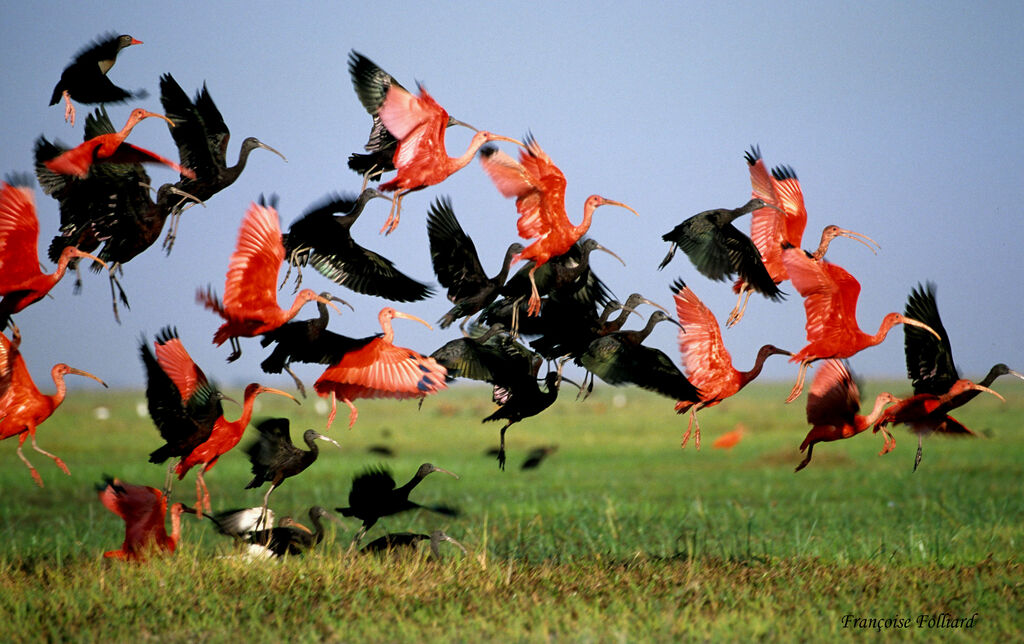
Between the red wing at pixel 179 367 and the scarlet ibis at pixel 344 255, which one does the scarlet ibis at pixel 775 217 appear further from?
the red wing at pixel 179 367

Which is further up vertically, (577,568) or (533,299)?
(533,299)

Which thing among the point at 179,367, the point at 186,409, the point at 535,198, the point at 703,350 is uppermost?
the point at 535,198

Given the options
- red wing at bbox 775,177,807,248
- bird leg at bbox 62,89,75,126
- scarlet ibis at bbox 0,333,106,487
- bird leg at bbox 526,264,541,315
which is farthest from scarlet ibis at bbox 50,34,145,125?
red wing at bbox 775,177,807,248

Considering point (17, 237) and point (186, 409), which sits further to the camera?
point (186, 409)

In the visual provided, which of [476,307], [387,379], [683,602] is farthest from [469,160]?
[683,602]

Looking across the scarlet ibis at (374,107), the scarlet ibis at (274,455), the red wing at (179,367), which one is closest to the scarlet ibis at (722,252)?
the scarlet ibis at (374,107)

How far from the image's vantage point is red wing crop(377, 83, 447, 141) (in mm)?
4473

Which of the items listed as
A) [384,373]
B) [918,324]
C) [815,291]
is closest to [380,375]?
[384,373]

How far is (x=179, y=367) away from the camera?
4852 mm

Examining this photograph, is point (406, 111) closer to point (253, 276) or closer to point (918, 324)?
point (253, 276)

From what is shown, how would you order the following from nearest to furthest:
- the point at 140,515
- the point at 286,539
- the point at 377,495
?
1. the point at 377,495
2. the point at 140,515
3. the point at 286,539

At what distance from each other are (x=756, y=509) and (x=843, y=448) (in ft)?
27.3

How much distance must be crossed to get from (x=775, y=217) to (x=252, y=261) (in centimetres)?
248

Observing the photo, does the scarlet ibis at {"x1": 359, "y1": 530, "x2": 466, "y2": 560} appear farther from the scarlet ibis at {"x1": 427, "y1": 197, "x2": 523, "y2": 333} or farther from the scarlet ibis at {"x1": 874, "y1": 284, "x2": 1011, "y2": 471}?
the scarlet ibis at {"x1": 874, "y1": 284, "x2": 1011, "y2": 471}
